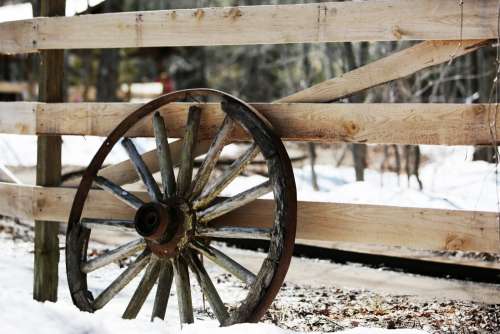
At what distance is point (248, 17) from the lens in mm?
3980

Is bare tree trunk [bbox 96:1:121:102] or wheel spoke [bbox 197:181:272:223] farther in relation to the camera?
bare tree trunk [bbox 96:1:121:102]

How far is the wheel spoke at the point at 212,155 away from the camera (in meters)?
3.82

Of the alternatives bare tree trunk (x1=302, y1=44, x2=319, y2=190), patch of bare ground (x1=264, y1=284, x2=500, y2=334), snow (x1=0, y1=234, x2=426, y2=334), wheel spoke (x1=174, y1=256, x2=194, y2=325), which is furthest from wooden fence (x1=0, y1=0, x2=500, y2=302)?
bare tree trunk (x1=302, y1=44, x2=319, y2=190)

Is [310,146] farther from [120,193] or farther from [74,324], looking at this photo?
[74,324]

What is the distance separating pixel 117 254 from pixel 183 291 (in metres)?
0.55

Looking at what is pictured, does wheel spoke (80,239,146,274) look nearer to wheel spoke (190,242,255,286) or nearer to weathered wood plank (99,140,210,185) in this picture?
wheel spoke (190,242,255,286)

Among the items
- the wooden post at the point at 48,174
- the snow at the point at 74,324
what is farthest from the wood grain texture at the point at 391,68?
the wooden post at the point at 48,174

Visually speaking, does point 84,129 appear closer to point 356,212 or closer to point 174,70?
point 356,212

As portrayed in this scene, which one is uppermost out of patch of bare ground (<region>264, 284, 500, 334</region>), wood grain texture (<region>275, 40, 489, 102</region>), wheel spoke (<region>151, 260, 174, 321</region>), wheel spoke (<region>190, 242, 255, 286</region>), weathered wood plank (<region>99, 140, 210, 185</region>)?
wood grain texture (<region>275, 40, 489, 102</region>)

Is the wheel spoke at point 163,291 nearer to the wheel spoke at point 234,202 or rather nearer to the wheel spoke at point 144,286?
the wheel spoke at point 144,286

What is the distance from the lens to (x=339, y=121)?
3773 millimetres

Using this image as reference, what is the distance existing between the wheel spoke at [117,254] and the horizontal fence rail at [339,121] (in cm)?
69

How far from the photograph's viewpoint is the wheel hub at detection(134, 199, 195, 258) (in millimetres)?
3736

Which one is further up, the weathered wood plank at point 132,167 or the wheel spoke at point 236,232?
the weathered wood plank at point 132,167
